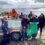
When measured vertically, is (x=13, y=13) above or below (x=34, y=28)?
above

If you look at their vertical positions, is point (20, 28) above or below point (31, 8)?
below

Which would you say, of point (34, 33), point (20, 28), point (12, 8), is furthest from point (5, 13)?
point (34, 33)

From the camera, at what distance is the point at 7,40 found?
53.9 inches

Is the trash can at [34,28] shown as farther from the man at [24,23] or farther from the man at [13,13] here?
the man at [13,13]

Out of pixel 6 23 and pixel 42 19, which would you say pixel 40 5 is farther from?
pixel 6 23

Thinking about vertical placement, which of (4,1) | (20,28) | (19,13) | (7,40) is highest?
(4,1)

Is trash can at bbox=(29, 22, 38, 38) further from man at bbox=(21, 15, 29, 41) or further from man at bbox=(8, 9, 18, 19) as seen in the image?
man at bbox=(8, 9, 18, 19)

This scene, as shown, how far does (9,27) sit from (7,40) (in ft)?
0.38

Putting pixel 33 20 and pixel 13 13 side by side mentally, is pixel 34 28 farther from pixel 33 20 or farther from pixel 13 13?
pixel 13 13

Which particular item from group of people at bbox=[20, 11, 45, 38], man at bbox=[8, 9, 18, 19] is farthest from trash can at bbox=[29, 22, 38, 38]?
man at bbox=[8, 9, 18, 19]

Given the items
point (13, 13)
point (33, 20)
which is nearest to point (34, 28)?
point (33, 20)

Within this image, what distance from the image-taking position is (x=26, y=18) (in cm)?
138

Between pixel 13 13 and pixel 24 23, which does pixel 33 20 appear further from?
pixel 13 13

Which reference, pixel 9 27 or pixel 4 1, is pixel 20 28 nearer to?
pixel 9 27
